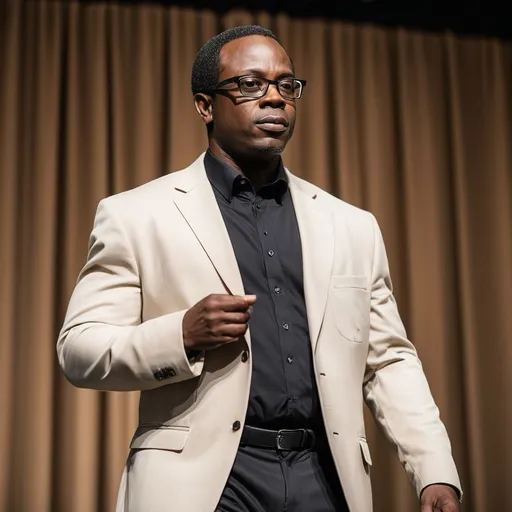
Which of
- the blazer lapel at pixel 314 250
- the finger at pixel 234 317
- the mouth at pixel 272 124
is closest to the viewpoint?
the finger at pixel 234 317

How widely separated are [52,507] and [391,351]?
1.85 m

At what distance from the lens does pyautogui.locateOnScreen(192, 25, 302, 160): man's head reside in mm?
1834

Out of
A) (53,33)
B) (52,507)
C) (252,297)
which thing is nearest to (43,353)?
(52,507)

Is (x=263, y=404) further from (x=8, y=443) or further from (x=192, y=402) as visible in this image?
(x=8, y=443)

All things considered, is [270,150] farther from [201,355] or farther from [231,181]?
[201,355]

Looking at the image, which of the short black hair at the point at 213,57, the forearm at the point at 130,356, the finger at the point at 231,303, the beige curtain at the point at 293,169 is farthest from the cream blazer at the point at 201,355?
the beige curtain at the point at 293,169

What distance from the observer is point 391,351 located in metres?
1.82

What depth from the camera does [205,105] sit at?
6.57ft

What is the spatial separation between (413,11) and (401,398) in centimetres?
257

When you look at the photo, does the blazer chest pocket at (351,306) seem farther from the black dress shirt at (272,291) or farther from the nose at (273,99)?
the nose at (273,99)

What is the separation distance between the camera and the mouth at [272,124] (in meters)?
1.83

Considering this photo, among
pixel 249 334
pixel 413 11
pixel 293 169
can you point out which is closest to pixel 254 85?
pixel 249 334

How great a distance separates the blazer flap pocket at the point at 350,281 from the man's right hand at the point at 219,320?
0.33 metres

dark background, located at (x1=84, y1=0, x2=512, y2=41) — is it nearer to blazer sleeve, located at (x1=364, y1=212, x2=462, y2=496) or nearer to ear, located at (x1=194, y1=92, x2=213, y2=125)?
ear, located at (x1=194, y1=92, x2=213, y2=125)
